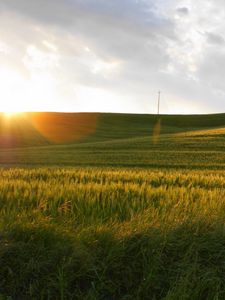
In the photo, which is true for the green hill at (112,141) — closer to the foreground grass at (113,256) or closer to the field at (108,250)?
the field at (108,250)

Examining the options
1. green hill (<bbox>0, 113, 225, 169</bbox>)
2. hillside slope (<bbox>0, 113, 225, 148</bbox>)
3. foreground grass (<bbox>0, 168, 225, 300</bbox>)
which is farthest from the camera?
hillside slope (<bbox>0, 113, 225, 148</bbox>)

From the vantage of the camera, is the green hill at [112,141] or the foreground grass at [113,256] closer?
the foreground grass at [113,256]

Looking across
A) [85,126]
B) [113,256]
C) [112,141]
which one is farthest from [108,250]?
[85,126]

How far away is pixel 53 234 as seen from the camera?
5305 millimetres

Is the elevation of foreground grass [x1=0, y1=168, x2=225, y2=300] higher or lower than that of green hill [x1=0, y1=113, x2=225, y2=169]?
higher

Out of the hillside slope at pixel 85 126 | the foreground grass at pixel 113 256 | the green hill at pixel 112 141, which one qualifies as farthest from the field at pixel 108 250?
the hillside slope at pixel 85 126

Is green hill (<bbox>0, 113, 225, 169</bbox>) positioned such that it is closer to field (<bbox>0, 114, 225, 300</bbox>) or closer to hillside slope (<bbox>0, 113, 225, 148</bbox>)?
hillside slope (<bbox>0, 113, 225, 148</bbox>)

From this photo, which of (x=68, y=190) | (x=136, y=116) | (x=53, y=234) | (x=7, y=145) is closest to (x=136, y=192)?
(x=68, y=190)

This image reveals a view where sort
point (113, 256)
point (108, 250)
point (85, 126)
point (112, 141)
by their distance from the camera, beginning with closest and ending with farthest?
point (113, 256) < point (108, 250) < point (112, 141) < point (85, 126)

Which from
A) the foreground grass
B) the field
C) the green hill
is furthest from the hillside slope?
the foreground grass

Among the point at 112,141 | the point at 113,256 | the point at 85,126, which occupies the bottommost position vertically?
the point at 112,141

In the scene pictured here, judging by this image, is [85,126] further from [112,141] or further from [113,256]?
[113,256]

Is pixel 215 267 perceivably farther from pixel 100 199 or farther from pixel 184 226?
pixel 100 199

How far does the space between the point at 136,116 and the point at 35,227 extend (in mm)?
99270
